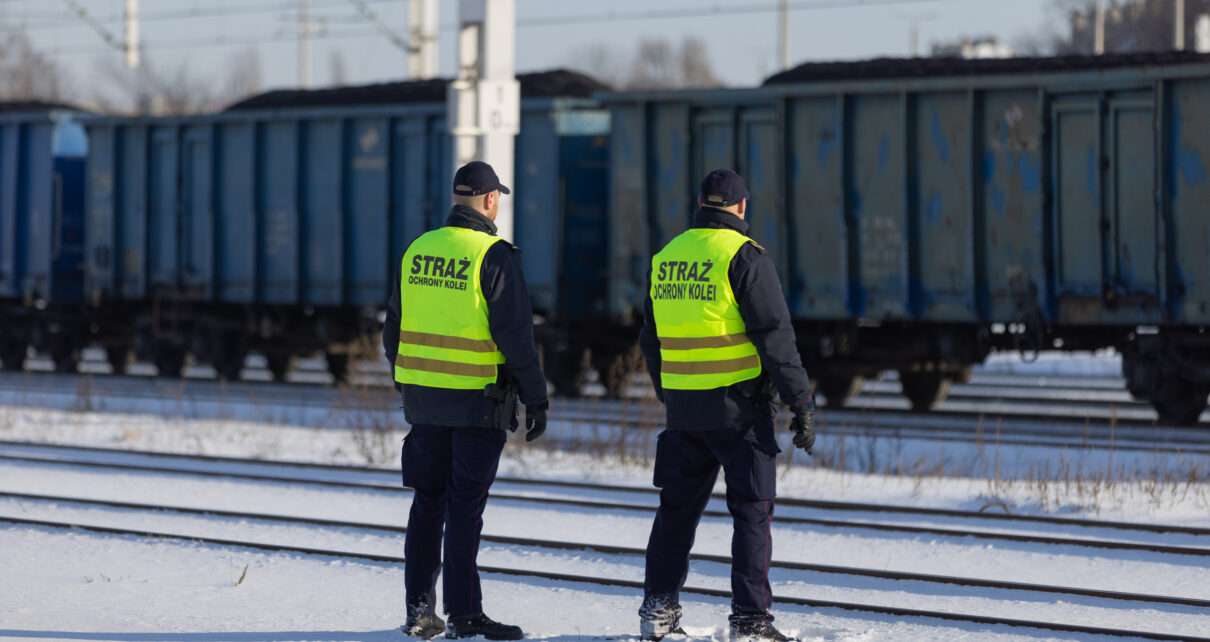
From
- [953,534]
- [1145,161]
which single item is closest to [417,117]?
[1145,161]

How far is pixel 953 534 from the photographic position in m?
8.23

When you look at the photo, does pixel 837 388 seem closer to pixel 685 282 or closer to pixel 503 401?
pixel 685 282

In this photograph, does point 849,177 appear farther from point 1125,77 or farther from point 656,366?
point 656,366

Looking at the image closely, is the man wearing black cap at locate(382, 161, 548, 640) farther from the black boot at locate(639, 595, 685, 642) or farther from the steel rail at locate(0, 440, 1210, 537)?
the steel rail at locate(0, 440, 1210, 537)

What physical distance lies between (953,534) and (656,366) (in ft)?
9.85

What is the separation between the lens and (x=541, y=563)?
7.73 meters

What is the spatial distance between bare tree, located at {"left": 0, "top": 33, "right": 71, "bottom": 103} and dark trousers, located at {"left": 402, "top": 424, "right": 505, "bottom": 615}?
80.1 m

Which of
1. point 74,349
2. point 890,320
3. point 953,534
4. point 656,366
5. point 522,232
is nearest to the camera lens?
point 656,366

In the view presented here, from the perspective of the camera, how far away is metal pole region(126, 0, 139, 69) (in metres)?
24.4

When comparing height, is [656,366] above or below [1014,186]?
below

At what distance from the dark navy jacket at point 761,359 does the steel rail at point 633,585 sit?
1.34 metres

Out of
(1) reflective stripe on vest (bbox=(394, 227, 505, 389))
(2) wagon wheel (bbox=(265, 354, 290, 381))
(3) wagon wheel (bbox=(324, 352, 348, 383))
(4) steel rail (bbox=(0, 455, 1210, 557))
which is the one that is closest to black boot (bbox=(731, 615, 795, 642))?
(1) reflective stripe on vest (bbox=(394, 227, 505, 389))

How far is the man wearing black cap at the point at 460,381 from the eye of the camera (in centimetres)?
572

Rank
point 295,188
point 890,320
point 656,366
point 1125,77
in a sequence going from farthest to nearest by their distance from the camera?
point 295,188 < point 890,320 < point 1125,77 < point 656,366
